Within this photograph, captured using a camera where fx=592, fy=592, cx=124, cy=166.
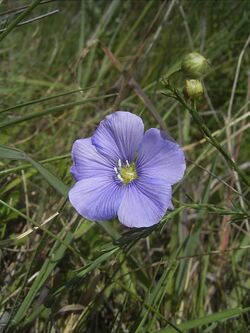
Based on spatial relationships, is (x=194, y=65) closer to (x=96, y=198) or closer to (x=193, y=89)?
(x=193, y=89)

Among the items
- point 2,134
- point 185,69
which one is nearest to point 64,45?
point 2,134

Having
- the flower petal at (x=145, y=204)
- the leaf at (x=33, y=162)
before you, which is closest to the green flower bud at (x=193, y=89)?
the flower petal at (x=145, y=204)

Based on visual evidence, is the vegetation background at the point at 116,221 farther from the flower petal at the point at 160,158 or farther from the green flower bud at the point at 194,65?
the green flower bud at the point at 194,65

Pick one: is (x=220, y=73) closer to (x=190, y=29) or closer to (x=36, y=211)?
(x=190, y=29)

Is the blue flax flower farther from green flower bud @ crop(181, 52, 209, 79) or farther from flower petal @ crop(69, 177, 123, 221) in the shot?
green flower bud @ crop(181, 52, 209, 79)

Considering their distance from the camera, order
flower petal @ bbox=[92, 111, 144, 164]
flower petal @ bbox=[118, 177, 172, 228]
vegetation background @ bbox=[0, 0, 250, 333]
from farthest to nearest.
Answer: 1. vegetation background @ bbox=[0, 0, 250, 333]
2. flower petal @ bbox=[92, 111, 144, 164]
3. flower petal @ bbox=[118, 177, 172, 228]

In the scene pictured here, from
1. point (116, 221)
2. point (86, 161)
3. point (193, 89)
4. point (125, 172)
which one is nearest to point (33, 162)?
point (86, 161)

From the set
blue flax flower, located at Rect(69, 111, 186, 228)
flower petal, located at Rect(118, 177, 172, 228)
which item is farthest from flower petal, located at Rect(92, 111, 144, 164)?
flower petal, located at Rect(118, 177, 172, 228)
